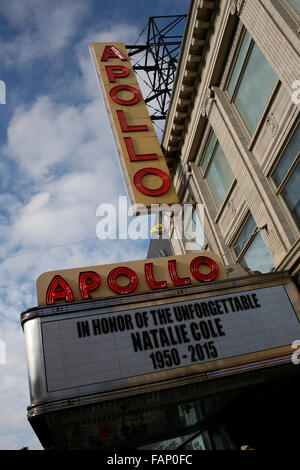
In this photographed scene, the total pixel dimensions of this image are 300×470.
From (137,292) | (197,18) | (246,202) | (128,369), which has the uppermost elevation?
(197,18)

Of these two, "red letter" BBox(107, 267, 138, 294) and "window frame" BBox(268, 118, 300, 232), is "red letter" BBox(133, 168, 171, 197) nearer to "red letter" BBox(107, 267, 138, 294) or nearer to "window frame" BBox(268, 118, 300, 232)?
"window frame" BBox(268, 118, 300, 232)

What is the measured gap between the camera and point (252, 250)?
1295 centimetres

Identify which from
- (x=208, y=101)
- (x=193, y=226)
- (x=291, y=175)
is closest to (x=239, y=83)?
(x=208, y=101)

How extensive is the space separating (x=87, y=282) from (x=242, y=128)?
796 centimetres

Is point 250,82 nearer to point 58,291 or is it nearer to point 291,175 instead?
point 291,175

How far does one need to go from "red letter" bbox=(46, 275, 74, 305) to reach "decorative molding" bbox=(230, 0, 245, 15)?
34.0ft

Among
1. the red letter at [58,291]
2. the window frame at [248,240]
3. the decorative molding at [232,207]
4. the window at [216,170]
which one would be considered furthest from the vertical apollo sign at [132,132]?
the red letter at [58,291]

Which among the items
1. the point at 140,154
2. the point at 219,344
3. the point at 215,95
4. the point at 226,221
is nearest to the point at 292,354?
the point at 219,344

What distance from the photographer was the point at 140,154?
14.1m

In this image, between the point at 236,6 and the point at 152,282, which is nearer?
the point at 152,282

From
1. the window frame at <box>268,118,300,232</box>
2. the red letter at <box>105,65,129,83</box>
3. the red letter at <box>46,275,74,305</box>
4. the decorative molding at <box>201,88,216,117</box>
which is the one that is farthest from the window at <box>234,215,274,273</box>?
the red letter at <box>105,65,129,83</box>
